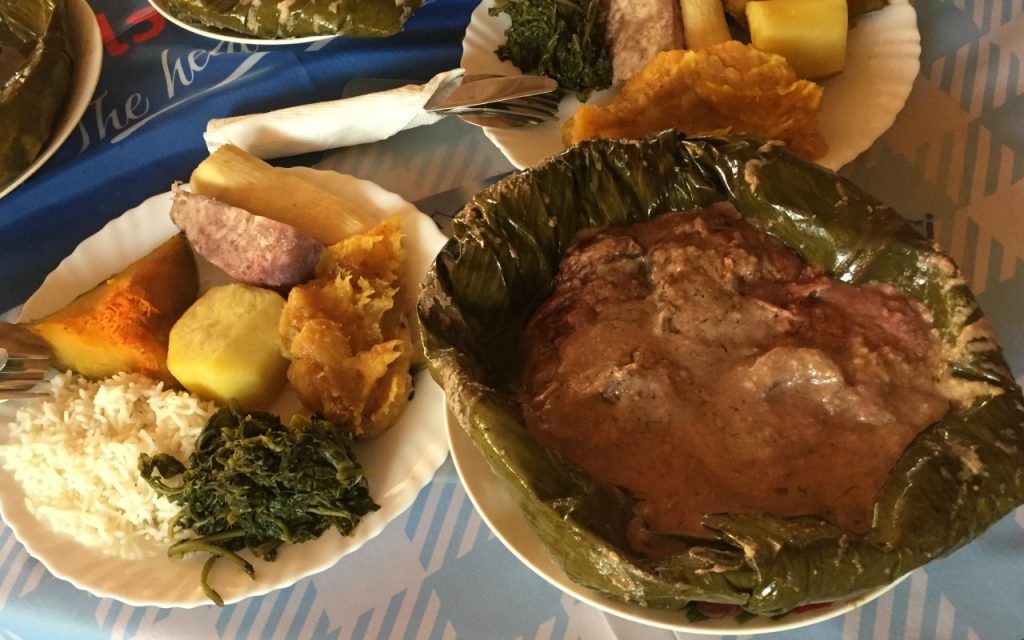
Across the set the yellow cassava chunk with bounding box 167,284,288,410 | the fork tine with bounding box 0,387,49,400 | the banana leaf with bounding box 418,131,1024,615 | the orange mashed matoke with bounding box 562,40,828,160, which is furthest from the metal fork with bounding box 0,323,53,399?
the orange mashed matoke with bounding box 562,40,828,160

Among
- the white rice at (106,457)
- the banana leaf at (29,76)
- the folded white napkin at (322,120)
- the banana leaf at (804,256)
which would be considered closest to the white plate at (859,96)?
the folded white napkin at (322,120)

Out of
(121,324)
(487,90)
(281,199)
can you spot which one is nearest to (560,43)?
(487,90)

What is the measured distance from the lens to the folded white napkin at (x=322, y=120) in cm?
154

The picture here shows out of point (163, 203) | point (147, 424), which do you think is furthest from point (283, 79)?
point (147, 424)

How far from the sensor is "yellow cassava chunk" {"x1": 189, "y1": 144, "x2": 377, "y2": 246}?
1.43 meters

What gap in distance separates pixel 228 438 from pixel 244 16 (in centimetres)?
101

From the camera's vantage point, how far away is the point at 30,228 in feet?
5.25

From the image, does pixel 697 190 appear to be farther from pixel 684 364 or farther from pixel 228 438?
pixel 228 438

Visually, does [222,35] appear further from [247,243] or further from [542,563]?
[542,563]

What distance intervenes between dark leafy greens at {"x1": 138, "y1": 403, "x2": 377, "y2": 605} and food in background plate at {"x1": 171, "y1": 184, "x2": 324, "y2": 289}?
0.30 metres

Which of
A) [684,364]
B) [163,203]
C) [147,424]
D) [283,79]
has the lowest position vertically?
[147,424]

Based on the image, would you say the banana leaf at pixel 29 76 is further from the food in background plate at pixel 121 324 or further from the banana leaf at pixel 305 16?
the food in background plate at pixel 121 324

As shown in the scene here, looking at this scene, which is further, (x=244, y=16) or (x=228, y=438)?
(x=244, y=16)

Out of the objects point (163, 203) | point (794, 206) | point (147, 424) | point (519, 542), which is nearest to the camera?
point (519, 542)
